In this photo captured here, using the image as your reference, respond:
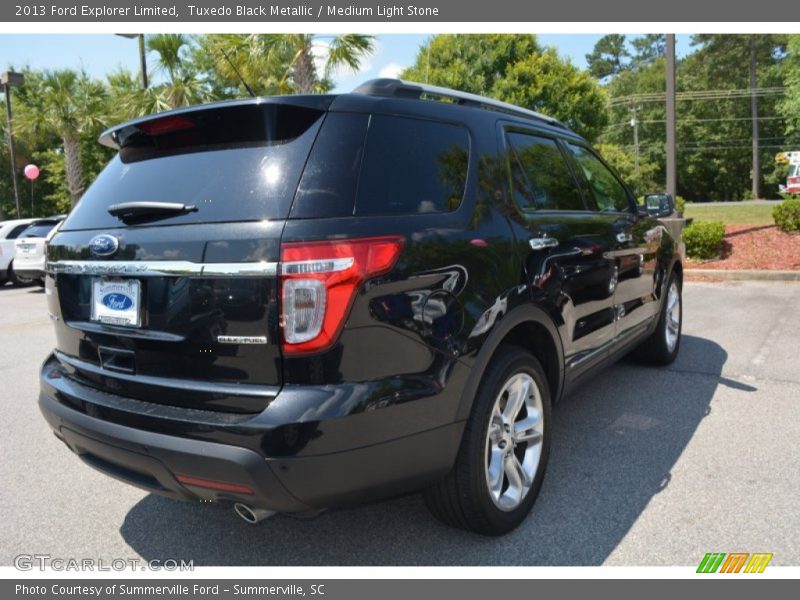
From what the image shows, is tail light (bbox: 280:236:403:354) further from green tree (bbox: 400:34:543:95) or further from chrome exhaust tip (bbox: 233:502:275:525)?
green tree (bbox: 400:34:543:95)

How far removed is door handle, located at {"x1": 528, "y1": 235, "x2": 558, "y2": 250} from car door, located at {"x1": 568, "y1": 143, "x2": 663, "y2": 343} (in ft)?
2.87

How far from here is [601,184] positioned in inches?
164

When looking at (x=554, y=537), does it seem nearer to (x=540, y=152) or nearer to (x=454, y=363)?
(x=454, y=363)

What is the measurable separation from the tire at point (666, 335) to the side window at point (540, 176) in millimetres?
1843

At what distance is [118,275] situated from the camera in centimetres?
227

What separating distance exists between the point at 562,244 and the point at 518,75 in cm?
1775

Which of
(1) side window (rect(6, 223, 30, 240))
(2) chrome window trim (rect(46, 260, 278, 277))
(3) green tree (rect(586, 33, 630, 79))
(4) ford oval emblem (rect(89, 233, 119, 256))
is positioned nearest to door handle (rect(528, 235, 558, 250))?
(2) chrome window trim (rect(46, 260, 278, 277))

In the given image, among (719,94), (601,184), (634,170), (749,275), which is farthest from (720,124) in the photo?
(601,184)

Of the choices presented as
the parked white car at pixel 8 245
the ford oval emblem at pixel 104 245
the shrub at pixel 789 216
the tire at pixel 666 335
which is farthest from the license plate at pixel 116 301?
the parked white car at pixel 8 245

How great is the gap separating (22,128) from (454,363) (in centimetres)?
2598

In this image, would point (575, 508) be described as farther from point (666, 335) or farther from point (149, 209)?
point (666, 335)

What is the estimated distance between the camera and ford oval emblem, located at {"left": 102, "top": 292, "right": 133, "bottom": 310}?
7.39ft

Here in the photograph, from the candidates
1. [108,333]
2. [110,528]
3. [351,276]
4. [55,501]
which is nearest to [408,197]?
[351,276]

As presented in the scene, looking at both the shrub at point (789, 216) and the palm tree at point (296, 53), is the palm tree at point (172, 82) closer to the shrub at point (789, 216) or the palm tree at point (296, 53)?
the palm tree at point (296, 53)
